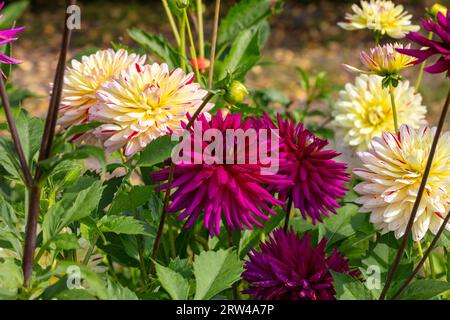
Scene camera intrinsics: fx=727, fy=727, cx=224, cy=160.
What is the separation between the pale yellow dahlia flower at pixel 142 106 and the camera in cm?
87

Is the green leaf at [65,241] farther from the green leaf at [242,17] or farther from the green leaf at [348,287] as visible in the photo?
the green leaf at [242,17]

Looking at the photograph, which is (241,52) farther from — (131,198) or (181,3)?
(131,198)

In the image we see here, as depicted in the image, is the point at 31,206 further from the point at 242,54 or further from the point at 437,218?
the point at 242,54

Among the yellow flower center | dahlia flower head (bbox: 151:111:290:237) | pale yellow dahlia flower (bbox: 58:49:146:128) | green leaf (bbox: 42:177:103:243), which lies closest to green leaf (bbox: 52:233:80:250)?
green leaf (bbox: 42:177:103:243)

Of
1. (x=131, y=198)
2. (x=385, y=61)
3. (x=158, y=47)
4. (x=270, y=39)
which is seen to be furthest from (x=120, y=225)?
(x=270, y=39)

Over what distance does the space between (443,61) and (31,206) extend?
0.43 metres

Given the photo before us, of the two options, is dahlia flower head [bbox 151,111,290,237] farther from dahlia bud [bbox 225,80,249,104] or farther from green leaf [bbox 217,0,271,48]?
green leaf [bbox 217,0,271,48]

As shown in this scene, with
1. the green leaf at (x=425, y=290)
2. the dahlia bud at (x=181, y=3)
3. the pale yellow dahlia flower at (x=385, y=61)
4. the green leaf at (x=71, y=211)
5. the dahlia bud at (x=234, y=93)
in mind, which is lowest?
the green leaf at (x=425, y=290)

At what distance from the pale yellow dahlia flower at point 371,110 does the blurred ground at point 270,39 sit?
8.59 feet

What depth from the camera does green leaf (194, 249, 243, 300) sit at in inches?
30.3

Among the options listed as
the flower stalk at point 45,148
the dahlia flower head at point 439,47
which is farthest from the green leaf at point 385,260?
the flower stalk at point 45,148

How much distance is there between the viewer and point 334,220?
3.39 ft

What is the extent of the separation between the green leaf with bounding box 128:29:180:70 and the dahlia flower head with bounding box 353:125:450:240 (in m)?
0.52
